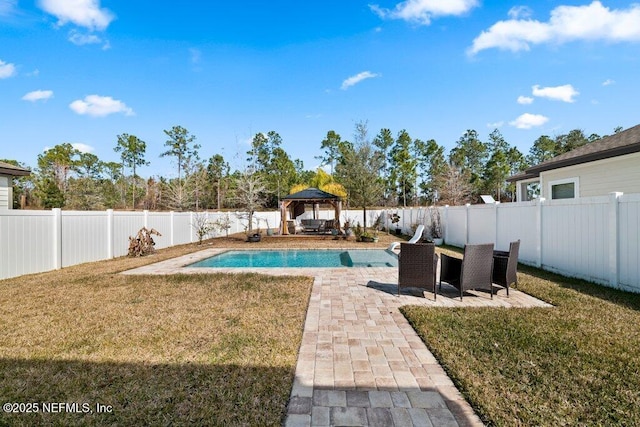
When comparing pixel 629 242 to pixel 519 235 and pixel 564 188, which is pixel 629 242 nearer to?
pixel 519 235

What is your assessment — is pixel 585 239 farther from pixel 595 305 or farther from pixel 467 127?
pixel 467 127

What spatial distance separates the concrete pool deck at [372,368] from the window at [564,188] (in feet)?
23.5

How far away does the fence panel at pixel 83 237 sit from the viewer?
8516 mm

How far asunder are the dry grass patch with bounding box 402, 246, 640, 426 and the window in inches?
260

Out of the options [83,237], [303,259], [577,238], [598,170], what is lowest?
[303,259]

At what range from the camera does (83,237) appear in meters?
9.16

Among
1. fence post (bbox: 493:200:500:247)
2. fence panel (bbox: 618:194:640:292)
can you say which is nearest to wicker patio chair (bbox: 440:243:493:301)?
fence panel (bbox: 618:194:640:292)

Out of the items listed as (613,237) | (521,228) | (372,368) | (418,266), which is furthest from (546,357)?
(521,228)

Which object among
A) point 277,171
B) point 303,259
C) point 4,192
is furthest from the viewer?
point 277,171

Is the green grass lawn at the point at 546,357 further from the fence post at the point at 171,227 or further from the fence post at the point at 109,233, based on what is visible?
the fence post at the point at 171,227

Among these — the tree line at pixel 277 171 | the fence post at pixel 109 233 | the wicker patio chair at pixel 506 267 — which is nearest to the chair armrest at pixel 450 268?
the wicker patio chair at pixel 506 267

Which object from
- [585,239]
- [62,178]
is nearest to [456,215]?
[585,239]

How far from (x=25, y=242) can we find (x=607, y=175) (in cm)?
1602

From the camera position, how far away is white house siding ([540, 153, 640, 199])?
837 cm
